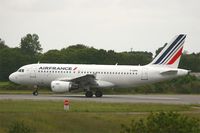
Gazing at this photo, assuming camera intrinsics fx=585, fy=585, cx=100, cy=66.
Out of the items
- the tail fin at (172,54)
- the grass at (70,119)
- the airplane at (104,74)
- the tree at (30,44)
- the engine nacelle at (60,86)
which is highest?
the tree at (30,44)

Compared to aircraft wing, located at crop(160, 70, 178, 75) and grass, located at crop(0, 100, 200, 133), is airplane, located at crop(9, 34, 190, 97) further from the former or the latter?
grass, located at crop(0, 100, 200, 133)

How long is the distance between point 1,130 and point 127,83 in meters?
31.2

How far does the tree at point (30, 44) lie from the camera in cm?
16360

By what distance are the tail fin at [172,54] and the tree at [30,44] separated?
106m

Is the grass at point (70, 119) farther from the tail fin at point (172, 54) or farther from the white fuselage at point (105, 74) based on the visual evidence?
the tail fin at point (172, 54)

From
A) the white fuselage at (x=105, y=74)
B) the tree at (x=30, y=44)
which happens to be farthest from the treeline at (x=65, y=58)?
the tree at (x=30, y=44)

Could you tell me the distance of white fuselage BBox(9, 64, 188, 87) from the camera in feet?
180

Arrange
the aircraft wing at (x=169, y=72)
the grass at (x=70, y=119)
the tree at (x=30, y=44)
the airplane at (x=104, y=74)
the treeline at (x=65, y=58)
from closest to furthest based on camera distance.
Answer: the grass at (x=70, y=119) < the aircraft wing at (x=169, y=72) < the airplane at (x=104, y=74) < the treeline at (x=65, y=58) < the tree at (x=30, y=44)

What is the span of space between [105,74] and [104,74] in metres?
0.10

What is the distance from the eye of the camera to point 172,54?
56.0 meters

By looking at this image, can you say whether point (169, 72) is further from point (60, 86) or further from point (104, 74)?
point (60, 86)

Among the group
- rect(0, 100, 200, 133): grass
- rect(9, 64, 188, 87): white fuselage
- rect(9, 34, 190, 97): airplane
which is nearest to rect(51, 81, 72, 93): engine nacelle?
rect(9, 34, 190, 97): airplane

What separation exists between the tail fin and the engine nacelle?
850 centimetres

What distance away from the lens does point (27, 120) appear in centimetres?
2769
